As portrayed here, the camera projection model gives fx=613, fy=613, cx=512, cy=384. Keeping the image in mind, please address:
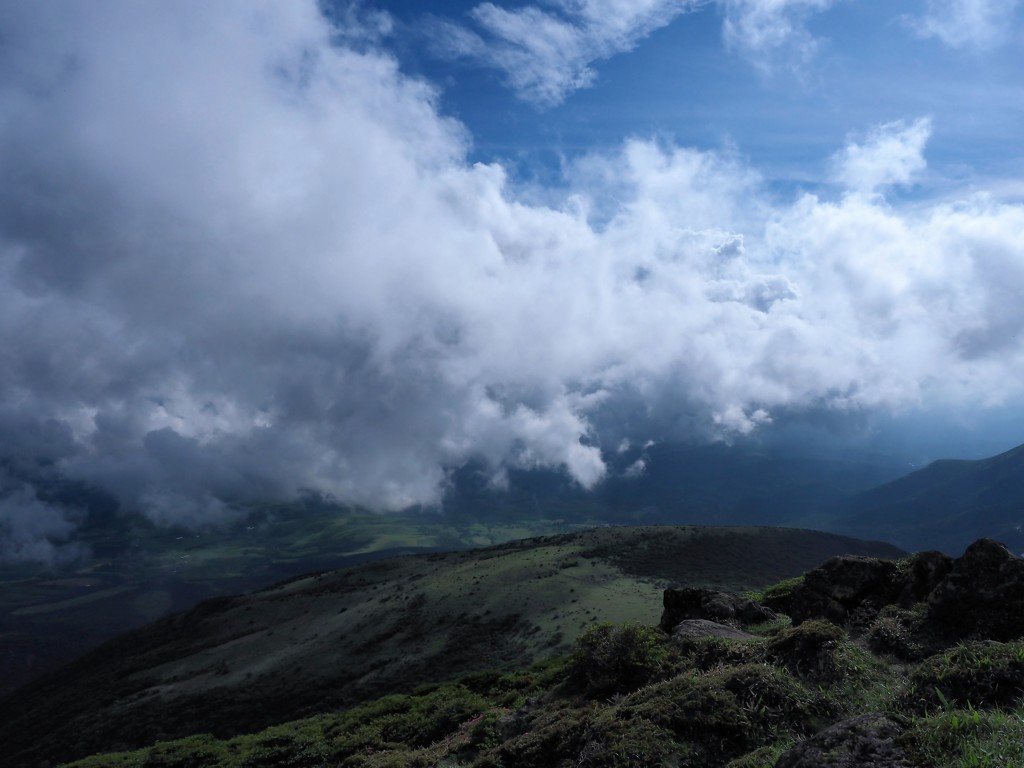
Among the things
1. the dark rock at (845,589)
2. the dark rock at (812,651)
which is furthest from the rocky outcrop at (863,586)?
the dark rock at (812,651)

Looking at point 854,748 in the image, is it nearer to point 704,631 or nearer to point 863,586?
point 704,631

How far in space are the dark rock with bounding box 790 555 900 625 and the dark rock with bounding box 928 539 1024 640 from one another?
4.14m

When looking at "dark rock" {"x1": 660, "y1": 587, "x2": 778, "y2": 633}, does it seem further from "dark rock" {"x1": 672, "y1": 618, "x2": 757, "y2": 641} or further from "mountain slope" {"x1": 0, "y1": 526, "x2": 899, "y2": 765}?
"mountain slope" {"x1": 0, "y1": 526, "x2": 899, "y2": 765}

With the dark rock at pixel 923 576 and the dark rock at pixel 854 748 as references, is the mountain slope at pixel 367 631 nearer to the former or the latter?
the dark rock at pixel 923 576

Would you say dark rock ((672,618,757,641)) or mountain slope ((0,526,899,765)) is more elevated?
dark rock ((672,618,757,641))

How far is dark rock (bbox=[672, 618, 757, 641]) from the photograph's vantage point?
19.5 m

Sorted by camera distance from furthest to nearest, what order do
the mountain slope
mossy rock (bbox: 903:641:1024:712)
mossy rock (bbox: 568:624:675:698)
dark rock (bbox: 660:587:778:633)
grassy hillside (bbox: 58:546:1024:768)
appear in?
the mountain slope
dark rock (bbox: 660:587:778:633)
mossy rock (bbox: 568:624:675:698)
mossy rock (bbox: 903:641:1024:712)
grassy hillside (bbox: 58:546:1024:768)

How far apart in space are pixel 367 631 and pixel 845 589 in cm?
6791

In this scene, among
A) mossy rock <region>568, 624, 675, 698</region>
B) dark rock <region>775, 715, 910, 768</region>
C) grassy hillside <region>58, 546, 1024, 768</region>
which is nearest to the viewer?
dark rock <region>775, 715, 910, 768</region>

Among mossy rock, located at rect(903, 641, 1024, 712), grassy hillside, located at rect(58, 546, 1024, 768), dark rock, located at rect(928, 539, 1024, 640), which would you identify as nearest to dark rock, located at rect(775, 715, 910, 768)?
grassy hillside, located at rect(58, 546, 1024, 768)

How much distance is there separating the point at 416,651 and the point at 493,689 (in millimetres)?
38096

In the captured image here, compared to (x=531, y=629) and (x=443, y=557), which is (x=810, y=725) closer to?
(x=531, y=629)

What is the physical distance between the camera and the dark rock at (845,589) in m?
20.7

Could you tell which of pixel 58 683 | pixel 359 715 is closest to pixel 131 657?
pixel 58 683
